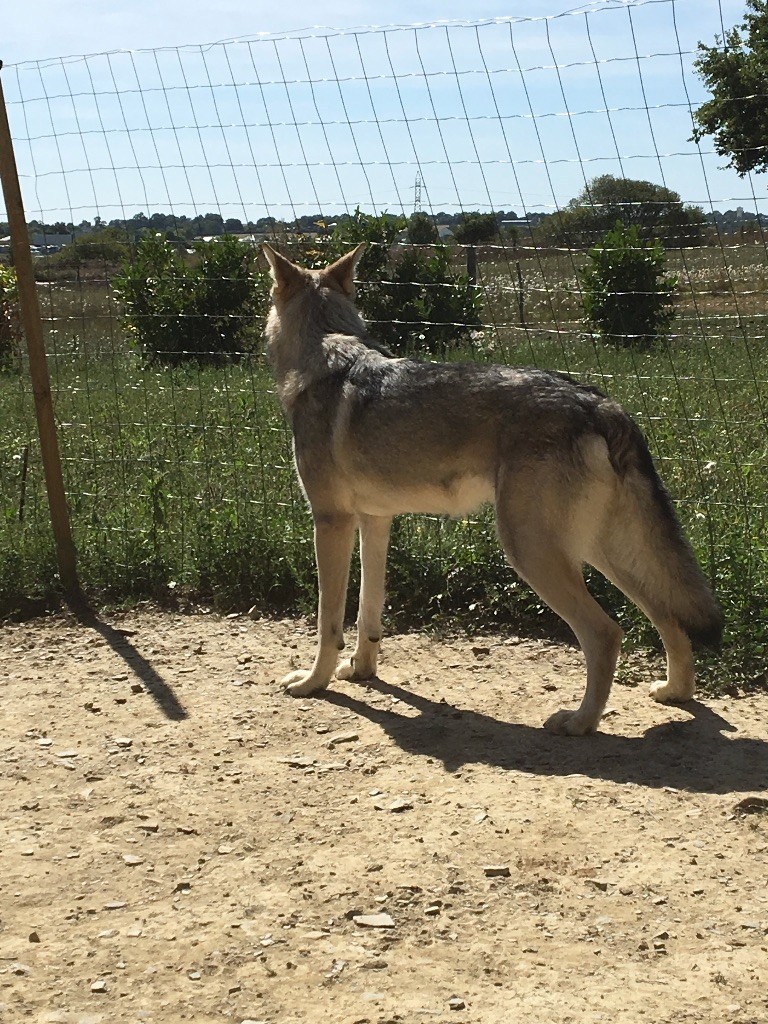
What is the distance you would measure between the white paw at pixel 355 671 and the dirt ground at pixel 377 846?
0.31 feet

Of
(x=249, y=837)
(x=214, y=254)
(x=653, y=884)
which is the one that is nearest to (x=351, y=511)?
(x=249, y=837)

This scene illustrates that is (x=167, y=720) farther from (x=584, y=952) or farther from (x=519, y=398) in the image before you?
(x=584, y=952)

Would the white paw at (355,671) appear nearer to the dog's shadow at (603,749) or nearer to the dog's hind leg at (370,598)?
the dog's hind leg at (370,598)

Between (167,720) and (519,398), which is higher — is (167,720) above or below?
below

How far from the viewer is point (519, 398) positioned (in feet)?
14.8

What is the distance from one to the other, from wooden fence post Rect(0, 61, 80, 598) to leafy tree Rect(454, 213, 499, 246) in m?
2.40

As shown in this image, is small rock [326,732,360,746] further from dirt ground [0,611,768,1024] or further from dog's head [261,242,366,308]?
dog's head [261,242,366,308]

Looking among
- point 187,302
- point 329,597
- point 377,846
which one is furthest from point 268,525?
point 187,302

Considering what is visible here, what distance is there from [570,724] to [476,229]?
2872mm

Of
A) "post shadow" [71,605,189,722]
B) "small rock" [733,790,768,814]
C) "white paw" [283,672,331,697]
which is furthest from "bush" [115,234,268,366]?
"small rock" [733,790,768,814]

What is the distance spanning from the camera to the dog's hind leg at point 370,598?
5348 millimetres

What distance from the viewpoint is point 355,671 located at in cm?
537

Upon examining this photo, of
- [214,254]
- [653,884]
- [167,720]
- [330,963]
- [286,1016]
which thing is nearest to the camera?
[286,1016]

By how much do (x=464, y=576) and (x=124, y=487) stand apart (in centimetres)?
253
